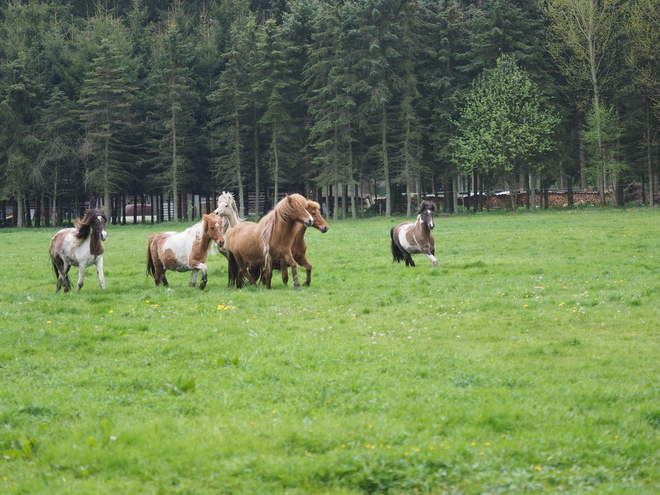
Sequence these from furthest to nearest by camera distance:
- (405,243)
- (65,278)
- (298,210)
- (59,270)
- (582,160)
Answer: (582,160) < (405,243) < (59,270) < (65,278) < (298,210)

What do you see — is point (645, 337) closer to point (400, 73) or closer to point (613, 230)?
point (613, 230)

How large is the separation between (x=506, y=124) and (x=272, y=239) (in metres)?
41.1

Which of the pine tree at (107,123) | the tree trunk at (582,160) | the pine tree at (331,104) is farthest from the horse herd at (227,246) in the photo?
the tree trunk at (582,160)

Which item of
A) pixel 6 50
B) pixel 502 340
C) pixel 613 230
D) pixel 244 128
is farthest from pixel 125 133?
pixel 502 340

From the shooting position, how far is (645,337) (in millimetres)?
9953

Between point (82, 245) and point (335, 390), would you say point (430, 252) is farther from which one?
point (335, 390)

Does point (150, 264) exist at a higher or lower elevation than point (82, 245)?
lower

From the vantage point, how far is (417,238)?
19594 millimetres

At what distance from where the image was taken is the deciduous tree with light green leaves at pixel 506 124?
52375mm

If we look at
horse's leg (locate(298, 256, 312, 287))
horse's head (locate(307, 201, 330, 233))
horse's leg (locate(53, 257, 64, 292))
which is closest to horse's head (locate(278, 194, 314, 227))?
horse's head (locate(307, 201, 330, 233))

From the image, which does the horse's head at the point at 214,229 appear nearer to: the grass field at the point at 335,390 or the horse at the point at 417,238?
the grass field at the point at 335,390

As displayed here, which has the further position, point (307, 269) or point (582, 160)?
point (582, 160)

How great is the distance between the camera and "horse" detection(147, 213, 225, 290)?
15.8 meters

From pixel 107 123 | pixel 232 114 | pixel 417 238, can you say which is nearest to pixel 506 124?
pixel 232 114
